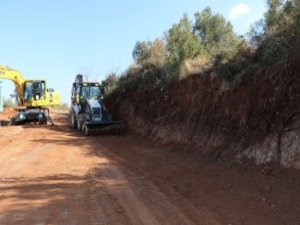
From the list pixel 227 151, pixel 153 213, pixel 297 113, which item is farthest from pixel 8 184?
pixel 297 113

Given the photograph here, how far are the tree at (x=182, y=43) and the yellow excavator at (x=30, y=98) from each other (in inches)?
367

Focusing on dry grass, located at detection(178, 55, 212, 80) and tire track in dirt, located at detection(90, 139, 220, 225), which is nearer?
tire track in dirt, located at detection(90, 139, 220, 225)

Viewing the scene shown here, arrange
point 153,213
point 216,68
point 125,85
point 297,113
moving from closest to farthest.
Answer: point 153,213, point 297,113, point 216,68, point 125,85

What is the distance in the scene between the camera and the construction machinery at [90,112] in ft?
86.4

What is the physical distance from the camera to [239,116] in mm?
14102

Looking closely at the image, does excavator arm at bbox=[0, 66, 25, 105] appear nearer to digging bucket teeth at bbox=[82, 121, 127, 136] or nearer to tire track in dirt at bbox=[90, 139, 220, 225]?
digging bucket teeth at bbox=[82, 121, 127, 136]

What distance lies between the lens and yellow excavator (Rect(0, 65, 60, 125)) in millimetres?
34969

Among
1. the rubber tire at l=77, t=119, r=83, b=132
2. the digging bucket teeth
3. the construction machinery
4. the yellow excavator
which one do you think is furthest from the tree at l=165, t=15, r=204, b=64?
the yellow excavator

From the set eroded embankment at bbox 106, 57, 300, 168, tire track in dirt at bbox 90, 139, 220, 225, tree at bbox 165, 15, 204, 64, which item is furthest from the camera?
tree at bbox 165, 15, 204, 64

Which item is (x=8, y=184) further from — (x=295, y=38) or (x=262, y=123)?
(x=295, y=38)

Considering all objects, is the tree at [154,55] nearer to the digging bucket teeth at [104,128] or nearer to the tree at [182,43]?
the tree at [182,43]

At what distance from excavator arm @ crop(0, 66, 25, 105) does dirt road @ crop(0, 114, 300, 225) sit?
19.2 metres

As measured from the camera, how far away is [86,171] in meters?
13.9

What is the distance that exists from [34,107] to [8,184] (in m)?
24.2
